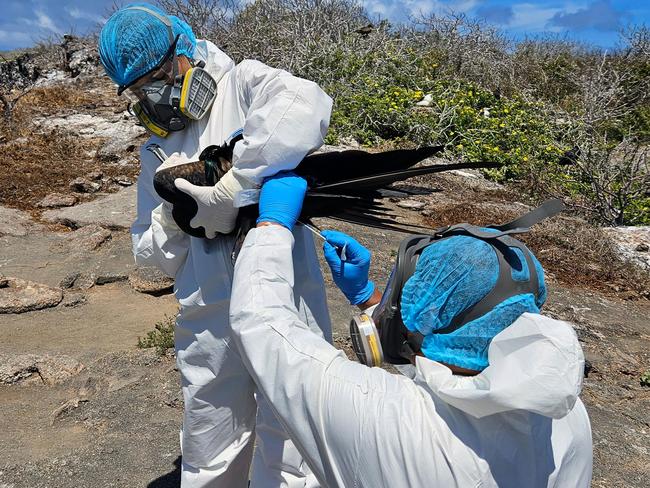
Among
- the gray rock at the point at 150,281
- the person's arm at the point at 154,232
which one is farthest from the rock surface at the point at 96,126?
the person's arm at the point at 154,232

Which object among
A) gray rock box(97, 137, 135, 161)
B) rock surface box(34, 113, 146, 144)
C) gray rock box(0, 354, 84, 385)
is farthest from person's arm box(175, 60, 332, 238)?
rock surface box(34, 113, 146, 144)

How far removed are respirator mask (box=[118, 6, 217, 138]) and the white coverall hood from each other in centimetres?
131

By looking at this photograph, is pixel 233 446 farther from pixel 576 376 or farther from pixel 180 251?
pixel 576 376

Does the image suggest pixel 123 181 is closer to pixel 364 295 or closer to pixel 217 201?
pixel 217 201

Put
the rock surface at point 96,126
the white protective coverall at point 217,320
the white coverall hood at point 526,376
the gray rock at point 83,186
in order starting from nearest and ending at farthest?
the white coverall hood at point 526,376, the white protective coverall at point 217,320, the gray rock at point 83,186, the rock surface at point 96,126

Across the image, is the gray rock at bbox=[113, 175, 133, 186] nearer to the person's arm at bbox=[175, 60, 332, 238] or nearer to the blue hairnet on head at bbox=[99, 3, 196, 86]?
the blue hairnet on head at bbox=[99, 3, 196, 86]

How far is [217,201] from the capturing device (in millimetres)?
1793

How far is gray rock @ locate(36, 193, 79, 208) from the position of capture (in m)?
6.72

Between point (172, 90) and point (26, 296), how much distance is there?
9.92ft

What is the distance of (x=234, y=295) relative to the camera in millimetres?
1235

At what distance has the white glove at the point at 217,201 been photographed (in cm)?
175

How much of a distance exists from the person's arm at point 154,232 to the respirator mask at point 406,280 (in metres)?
0.94

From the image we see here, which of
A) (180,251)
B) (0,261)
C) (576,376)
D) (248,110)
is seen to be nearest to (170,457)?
(180,251)

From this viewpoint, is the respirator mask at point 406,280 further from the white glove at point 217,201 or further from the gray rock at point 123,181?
the gray rock at point 123,181
